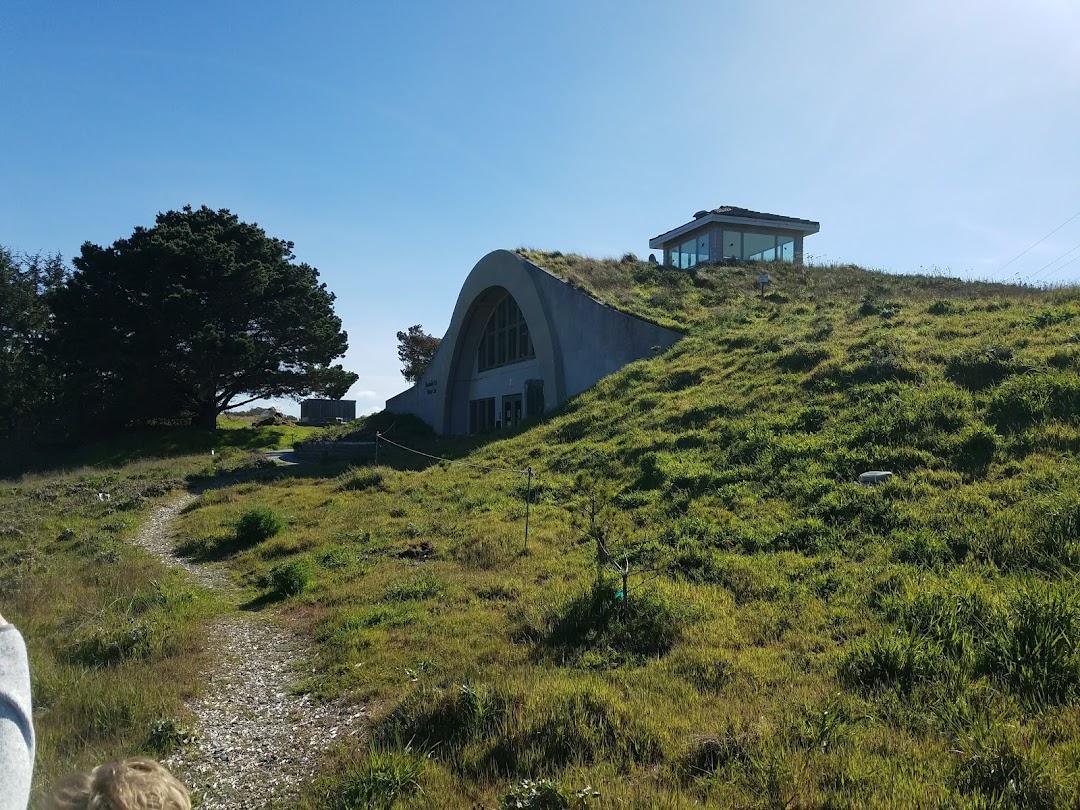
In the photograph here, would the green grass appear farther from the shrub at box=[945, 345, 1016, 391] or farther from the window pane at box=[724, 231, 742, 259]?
the window pane at box=[724, 231, 742, 259]

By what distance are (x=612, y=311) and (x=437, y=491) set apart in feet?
31.6

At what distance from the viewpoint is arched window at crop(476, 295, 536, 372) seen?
89.8 ft

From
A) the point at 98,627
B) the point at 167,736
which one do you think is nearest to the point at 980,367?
the point at 167,736

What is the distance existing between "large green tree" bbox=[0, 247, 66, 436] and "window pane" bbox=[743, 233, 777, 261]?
3321cm

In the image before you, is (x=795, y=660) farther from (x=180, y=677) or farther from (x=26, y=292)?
(x=26, y=292)

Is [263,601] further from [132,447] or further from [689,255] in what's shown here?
[132,447]

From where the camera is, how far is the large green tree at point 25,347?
116 feet

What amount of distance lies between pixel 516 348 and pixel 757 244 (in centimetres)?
1246

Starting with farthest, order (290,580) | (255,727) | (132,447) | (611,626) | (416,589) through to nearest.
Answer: (132,447)
(290,580)
(416,589)
(611,626)
(255,727)

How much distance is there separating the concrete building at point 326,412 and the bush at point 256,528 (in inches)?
1377

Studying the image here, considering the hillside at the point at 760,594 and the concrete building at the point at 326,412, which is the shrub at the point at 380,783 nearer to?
the hillside at the point at 760,594

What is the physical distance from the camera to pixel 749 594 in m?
5.86

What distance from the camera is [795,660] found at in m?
4.49

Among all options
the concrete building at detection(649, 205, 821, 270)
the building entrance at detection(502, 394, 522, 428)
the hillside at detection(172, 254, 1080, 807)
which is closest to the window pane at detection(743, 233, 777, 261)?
the concrete building at detection(649, 205, 821, 270)
